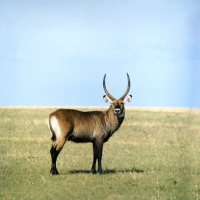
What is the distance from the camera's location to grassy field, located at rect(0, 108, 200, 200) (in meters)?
9.27

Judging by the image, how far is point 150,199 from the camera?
868 cm

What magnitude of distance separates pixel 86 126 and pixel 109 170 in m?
1.35

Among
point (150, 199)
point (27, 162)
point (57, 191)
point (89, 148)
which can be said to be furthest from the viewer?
point (89, 148)

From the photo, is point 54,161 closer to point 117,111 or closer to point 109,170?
point 109,170

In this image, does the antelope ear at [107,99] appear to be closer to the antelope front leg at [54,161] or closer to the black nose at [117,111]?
the black nose at [117,111]

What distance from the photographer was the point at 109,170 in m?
12.1

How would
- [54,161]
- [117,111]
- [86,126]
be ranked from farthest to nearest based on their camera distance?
[86,126], [117,111], [54,161]

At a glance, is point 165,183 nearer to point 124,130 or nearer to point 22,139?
point 22,139

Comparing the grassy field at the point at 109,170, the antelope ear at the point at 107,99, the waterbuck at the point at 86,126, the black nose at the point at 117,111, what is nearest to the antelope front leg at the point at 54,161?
the waterbuck at the point at 86,126

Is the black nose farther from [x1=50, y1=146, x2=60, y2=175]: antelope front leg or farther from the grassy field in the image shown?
[x1=50, y1=146, x2=60, y2=175]: antelope front leg

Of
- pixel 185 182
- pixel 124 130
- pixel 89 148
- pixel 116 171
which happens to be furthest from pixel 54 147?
pixel 124 130

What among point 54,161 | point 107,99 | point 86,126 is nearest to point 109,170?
point 86,126

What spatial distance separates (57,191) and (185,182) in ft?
9.72

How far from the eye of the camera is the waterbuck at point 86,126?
11328mm
